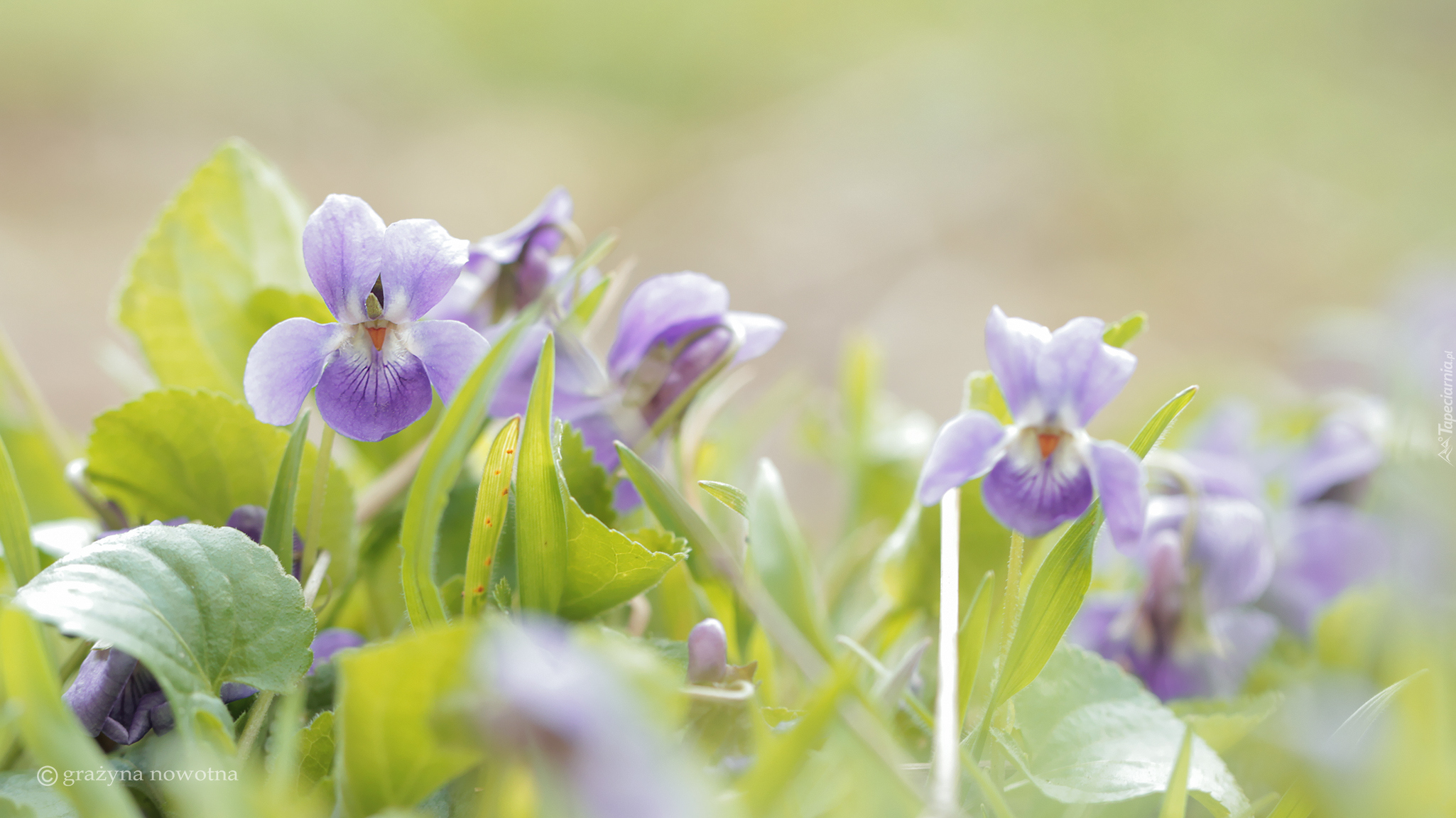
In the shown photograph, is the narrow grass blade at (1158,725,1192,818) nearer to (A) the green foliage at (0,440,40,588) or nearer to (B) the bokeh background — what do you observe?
(A) the green foliage at (0,440,40,588)

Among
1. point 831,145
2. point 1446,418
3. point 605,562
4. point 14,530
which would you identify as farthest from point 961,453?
point 831,145

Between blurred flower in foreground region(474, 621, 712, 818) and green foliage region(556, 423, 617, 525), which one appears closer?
blurred flower in foreground region(474, 621, 712, 818)

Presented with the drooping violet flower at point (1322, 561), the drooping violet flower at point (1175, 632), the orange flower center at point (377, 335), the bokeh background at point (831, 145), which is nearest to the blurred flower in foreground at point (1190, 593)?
the drooping violet flower at point (1175, 632)

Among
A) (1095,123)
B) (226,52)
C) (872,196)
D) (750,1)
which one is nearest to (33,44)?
(226,52)

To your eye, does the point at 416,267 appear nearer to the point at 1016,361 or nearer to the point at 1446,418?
the point at 1016,361

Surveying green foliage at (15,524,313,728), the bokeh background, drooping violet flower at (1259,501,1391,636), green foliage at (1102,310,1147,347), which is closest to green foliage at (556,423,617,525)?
green foliage at (15,524,313,728)

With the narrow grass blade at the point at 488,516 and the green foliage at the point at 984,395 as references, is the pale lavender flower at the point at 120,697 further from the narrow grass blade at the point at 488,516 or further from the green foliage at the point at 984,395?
the green foliage at the point at 984,395
